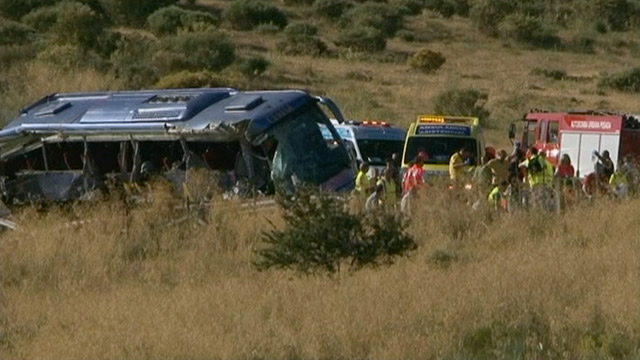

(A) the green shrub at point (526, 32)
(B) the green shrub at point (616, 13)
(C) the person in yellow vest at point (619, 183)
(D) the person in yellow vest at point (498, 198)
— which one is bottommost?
(B) the green shrub at point (616, 13)

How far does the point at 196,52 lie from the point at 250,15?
16680 millimetres

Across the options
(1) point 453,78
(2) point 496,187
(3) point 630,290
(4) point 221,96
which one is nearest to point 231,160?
(4) point 221,96

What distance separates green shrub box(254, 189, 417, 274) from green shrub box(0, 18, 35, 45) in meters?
35.0

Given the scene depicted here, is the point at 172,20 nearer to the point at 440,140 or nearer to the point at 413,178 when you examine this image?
the point at 440,140

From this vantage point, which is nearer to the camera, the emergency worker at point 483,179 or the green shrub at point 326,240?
the green shrub at point 326,240

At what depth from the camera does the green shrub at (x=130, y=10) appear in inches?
2482

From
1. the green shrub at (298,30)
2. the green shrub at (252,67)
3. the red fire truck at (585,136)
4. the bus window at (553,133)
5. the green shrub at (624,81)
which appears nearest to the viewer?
the red fire truck at (585,136)

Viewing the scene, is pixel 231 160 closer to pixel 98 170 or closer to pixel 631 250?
pixel 98 170

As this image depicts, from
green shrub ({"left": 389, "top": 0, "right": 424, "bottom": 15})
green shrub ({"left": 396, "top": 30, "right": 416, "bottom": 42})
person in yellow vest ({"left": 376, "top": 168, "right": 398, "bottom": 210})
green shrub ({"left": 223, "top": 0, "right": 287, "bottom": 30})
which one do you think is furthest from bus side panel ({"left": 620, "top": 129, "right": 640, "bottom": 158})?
green shrub ({"left": 389, "top": 0, "right": 424, "bottom": 15})

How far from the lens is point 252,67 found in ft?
164

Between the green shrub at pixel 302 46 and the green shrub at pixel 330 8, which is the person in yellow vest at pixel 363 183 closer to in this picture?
the green shrub at pixel 302 46

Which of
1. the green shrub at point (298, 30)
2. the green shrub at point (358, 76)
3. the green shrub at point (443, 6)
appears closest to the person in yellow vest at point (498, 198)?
the green shrub at point (358, 76)

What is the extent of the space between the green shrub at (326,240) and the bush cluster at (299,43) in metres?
45.2

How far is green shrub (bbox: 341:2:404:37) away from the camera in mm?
66812
